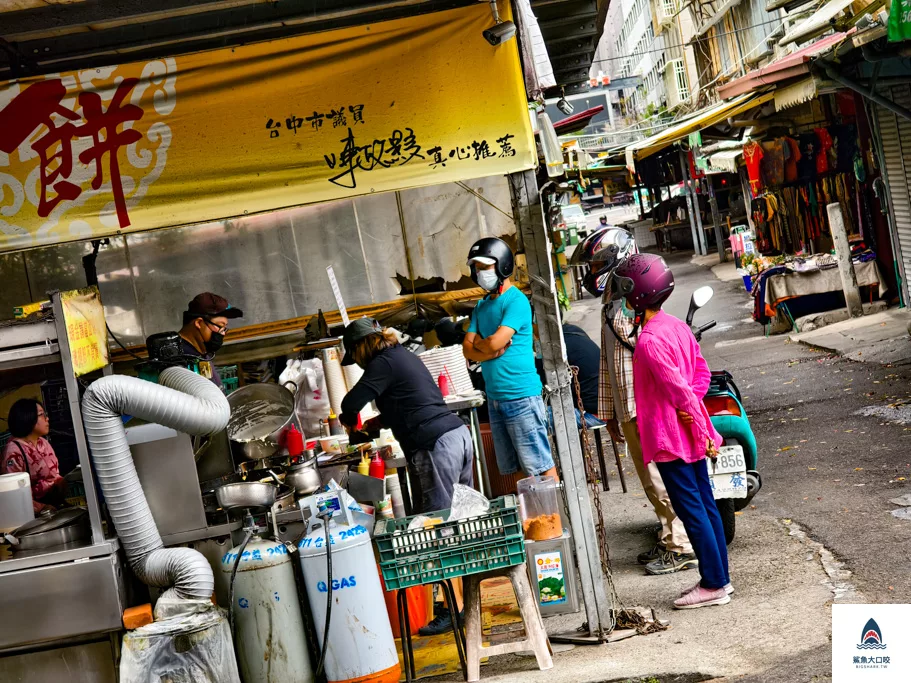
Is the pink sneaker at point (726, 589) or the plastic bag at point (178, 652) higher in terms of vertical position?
the plastic bag at point (178, 652)

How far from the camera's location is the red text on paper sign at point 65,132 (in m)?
5.71

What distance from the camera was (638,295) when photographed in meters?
6.19

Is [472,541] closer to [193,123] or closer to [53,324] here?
[53,324]

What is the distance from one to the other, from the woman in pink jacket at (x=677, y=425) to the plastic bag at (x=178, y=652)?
2.78 m

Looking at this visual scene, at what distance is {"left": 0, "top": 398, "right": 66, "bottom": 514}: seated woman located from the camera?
25.9 feet

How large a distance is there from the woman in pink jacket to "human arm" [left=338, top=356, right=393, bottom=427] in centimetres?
169

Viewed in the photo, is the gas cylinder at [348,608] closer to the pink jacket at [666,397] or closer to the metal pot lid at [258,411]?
the metal pot lid at [258,411]

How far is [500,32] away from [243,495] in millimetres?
3071

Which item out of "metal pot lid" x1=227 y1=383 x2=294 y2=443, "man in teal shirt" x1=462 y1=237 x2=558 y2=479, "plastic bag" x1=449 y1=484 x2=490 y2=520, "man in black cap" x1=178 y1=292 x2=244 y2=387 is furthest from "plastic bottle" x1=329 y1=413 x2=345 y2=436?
"plastic bag" x1=449 y1=484 x2=490 y2=520

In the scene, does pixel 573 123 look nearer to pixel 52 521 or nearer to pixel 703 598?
pixel 703 598

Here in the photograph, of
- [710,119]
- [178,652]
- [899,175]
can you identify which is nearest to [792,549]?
[178,652]

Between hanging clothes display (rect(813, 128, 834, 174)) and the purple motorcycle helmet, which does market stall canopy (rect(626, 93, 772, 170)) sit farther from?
the purple motorcycle helmet

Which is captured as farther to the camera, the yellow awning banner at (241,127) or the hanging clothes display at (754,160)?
the hanging clothes display at (754,160)

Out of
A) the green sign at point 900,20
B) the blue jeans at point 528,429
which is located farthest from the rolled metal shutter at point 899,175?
the blue jeans at point 528,429
